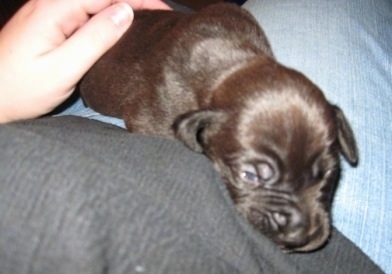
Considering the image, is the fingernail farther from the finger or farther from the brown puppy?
the finger

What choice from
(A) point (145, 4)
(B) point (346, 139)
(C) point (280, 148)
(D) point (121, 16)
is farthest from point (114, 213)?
(A) point (145, 4)

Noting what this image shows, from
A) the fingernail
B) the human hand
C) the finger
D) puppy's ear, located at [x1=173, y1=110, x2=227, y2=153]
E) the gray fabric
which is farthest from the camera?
the finger

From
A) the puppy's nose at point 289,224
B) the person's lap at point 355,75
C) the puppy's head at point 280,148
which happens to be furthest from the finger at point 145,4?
the puppy's nose at point 289,224

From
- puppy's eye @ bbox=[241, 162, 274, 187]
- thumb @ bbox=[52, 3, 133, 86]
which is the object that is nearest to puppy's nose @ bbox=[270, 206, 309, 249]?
puppy's eye @ bbox=[241, 162, 274, 187]

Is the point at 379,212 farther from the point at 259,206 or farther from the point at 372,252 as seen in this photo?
the point at 259,206

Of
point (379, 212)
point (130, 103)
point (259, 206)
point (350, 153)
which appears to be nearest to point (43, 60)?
point (130, 103)

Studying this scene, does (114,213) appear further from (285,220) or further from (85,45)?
(85,45)
